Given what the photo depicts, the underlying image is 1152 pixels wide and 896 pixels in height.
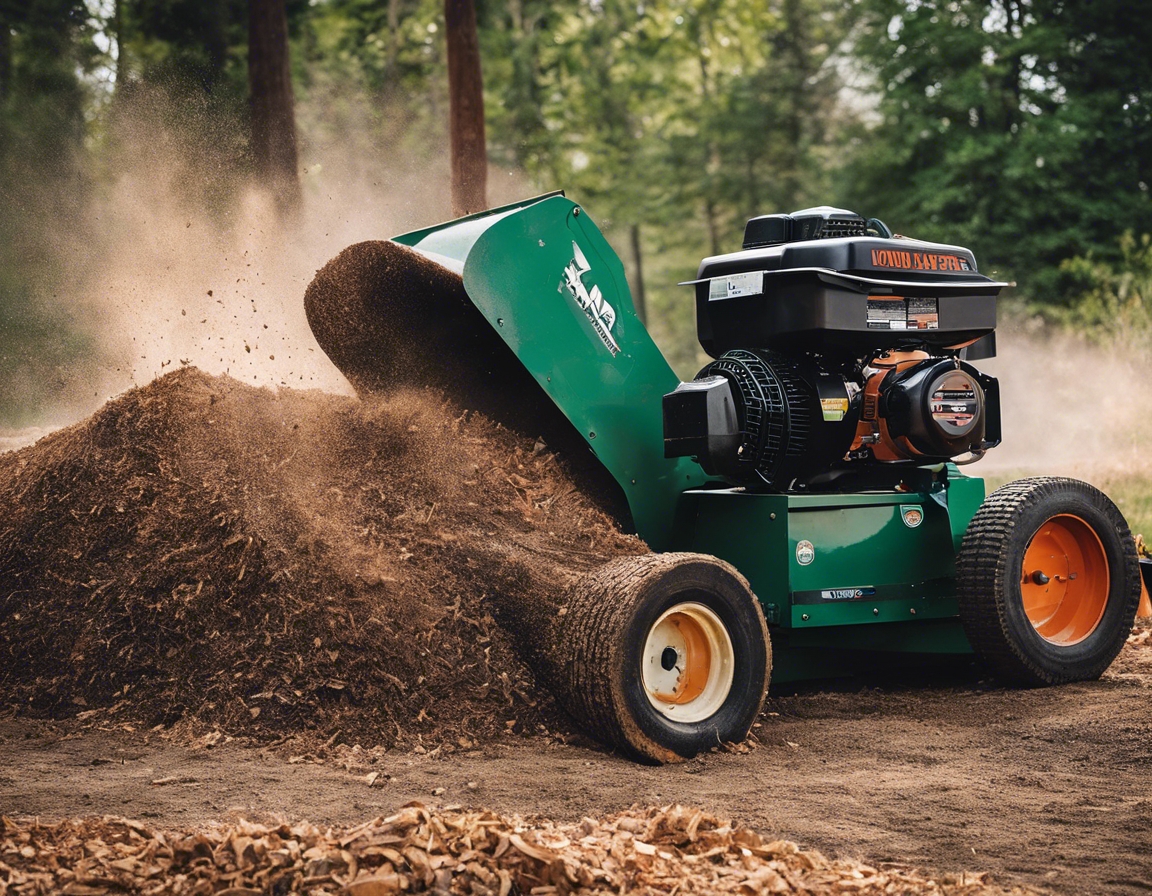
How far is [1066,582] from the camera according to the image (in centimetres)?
547

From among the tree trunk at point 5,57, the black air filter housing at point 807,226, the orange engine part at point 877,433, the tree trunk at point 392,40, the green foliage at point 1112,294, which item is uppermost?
the tree trunk at point 392,40

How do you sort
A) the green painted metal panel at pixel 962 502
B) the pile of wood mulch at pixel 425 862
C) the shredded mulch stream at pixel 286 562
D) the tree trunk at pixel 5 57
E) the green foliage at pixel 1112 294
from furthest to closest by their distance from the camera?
the tree trunk at pixel 5 57 < the green foliage at pixel 1112 294 < the green painted metal panel at pixel 962 502 < the shredded mulch stream at pixel 286 562 < the pile of wood mulch at pixel 425 862

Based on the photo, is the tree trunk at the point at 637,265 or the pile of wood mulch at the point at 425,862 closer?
the pile of wood mulch at the point at 425,862

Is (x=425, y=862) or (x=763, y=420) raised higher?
(x=763, y=420)

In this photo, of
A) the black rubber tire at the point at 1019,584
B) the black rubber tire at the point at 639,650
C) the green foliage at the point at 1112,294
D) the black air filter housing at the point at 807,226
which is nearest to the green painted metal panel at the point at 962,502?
the black rubber tire at the point at 1019,584

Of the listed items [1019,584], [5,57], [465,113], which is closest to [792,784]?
[1019,584]

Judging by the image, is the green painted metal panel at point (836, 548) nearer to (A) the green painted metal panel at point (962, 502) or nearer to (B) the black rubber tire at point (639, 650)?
(A) the green painted metal panel at point (962, 502)

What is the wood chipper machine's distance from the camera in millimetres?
4934

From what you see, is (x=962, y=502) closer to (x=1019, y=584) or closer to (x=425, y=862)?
(x=1019, y=584)

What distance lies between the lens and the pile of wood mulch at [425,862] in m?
2.71

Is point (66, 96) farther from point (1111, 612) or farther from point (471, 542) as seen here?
point (1111, 612)

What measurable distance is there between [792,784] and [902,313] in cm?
230

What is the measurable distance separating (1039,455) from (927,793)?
11.9 meters

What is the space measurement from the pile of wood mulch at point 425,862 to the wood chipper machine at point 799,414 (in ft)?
6.12
